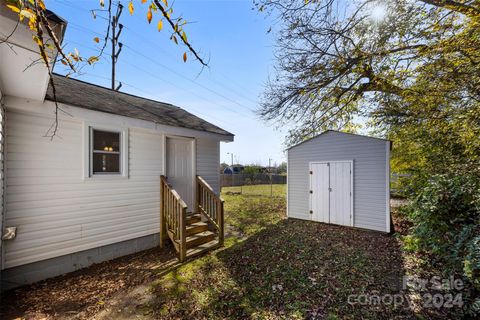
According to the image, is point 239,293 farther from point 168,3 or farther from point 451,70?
point 451,70

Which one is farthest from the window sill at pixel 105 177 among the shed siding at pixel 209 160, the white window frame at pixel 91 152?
the shed siding at pixel 209 160

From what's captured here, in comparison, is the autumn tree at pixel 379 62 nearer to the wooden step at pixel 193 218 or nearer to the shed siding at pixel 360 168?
the shed siding at pixel 360 168

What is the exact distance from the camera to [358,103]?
7.20 meters

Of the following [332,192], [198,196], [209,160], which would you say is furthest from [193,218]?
[332,192]

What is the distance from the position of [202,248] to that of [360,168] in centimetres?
518

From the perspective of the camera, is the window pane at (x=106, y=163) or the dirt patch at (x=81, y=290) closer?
the dirt patch at (x=81, y=290)

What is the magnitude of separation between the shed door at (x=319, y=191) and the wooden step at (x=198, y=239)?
3935mm

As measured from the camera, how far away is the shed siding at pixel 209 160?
635 centimetres

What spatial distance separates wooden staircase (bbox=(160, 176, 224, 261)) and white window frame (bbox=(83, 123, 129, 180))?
94 centimetres

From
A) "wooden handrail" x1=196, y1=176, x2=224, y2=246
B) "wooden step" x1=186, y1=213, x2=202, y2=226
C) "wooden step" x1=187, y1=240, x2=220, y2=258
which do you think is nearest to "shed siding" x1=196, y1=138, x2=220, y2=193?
"wooden handrail" x1=196, y1=176, x2=224, y2=246

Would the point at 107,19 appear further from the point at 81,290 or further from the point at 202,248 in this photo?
the point at 202,248

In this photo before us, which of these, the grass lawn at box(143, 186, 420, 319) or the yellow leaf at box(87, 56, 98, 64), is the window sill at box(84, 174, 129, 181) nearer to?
the grass lawn at box(143, 186, 420, 319)

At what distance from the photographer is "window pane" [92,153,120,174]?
448 cm

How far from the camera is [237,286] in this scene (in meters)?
3.55
